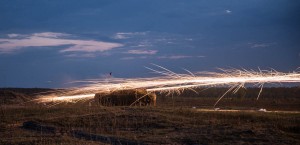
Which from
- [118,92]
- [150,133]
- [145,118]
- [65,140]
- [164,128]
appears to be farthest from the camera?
[118,92]

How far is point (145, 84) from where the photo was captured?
14.9m

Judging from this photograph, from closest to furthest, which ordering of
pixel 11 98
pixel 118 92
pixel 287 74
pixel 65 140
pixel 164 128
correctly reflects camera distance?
pixel 65 140 < pixel 287 74 < pixel 164 128 < pixel 118 92 < pixel 11 98

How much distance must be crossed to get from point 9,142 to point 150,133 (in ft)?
14.3

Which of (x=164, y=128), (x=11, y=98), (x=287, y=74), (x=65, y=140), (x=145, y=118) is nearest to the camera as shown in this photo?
(x=65, y=140)

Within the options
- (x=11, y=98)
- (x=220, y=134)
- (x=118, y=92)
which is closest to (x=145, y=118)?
(x=220, y=134)

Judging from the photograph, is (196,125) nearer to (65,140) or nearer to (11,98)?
(65,140)

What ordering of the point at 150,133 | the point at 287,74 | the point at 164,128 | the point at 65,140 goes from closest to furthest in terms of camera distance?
the point at 65,140 < the point at 287,74 < the point at 150,133 < the point at 164,128

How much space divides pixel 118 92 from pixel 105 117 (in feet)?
33.3

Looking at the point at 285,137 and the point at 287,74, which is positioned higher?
the point at 287,74

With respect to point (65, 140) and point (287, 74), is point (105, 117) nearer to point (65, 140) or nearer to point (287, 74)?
point (65, 140)

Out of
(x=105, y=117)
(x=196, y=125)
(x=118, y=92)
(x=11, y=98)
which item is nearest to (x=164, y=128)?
(x=196, y=125)

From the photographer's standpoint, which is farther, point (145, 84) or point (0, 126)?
point (0, 126)

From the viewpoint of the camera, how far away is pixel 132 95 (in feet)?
92.4

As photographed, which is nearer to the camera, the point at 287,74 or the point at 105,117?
the point at 287,74
